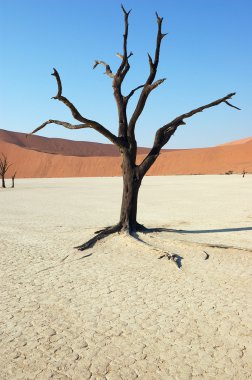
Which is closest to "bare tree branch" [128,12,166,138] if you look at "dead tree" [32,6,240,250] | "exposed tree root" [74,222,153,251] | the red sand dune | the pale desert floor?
"dead tree" [32,6,240,250]

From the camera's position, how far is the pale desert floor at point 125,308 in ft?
13.1

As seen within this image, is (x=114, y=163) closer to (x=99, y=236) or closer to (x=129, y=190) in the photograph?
(x=129, y=190)

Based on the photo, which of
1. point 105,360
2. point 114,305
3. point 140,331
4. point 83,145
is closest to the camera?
point 105,360

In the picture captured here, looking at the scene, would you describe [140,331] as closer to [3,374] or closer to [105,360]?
[105,360]

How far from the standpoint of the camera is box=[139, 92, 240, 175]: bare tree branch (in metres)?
10.0

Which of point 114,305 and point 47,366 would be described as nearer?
point 47,366

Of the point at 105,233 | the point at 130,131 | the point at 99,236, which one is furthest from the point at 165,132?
the point at 99,236

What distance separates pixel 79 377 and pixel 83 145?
149506mm

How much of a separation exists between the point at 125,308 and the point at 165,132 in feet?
18.9

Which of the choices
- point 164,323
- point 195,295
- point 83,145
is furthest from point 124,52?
point 83,145

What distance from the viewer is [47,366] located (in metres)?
3.96

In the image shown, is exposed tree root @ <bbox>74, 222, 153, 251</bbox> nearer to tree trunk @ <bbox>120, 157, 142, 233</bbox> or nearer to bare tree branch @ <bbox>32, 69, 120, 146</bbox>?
tree trunk @ <bbox>120, 157, 142, 233</bbox>

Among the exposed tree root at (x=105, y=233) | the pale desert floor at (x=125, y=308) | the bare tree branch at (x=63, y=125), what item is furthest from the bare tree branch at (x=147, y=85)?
the pale desert floor at (x=125, y=308)

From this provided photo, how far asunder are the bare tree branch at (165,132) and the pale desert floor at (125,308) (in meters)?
1.86
